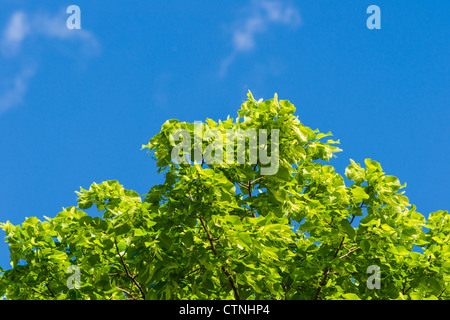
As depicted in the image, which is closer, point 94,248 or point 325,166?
point 94,248

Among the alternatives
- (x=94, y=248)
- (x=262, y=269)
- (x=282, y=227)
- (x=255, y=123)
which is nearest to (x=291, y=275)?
(x=262, y=269)

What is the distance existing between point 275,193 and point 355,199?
1471 mm

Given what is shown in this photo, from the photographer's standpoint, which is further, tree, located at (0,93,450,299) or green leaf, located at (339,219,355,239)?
green leaf, located at (339,219,355,239)

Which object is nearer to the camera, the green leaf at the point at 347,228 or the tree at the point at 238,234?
the tree at the point at 238,234

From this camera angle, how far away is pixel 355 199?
805 cm

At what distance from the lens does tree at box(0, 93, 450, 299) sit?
7.04 meters

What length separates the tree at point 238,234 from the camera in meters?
7.04

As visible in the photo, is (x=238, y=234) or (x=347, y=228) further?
(x=347, y=228)

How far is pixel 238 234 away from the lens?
6922mm
